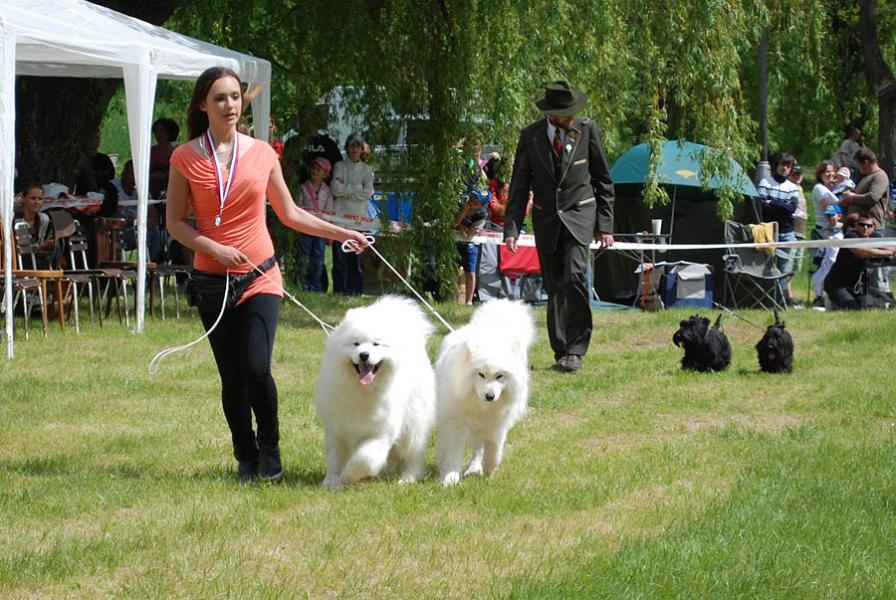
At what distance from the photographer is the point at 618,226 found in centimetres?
1841

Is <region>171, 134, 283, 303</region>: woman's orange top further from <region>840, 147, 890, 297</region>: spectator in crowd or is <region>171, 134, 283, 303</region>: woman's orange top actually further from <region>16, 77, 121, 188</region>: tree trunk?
<region>840, 147, 890, 297</region>: spectator in crowd

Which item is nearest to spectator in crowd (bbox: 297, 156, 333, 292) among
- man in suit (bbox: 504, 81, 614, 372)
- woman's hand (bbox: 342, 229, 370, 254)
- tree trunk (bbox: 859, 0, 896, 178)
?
man in suit (bbox: 504, 81, 614, 372)

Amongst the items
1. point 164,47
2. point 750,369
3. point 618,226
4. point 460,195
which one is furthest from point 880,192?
point 164,47

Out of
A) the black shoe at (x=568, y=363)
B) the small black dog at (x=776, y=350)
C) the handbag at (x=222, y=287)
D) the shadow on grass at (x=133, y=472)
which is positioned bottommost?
the shadow on grass at (x=133, y=472)

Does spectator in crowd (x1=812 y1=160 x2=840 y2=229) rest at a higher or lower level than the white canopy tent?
lower

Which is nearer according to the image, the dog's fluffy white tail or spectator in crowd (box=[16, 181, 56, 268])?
the dog's fluffy white tail

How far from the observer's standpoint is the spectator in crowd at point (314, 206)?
621 inches

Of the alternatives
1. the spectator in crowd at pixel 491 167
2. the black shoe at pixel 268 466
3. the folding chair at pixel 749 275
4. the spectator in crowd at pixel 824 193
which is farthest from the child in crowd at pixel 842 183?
the black shoe at pixel 268 466

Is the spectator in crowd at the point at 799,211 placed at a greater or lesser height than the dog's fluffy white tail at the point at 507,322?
greater

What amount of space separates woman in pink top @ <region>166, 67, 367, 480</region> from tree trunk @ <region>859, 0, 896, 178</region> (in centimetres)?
2076

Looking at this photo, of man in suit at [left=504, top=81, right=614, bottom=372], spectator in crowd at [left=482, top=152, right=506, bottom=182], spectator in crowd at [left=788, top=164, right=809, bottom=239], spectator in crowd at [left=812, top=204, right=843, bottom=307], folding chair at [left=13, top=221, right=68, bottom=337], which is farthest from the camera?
spectator in crowd at [left=788, top=164, right=809, bottom=239]

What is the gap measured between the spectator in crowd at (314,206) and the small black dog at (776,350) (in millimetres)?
6567

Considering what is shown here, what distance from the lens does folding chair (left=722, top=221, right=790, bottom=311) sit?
53.9 ft

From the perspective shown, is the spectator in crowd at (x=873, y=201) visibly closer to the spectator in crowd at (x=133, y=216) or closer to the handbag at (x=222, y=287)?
the spectator in crowd at (x=133, y=216)
